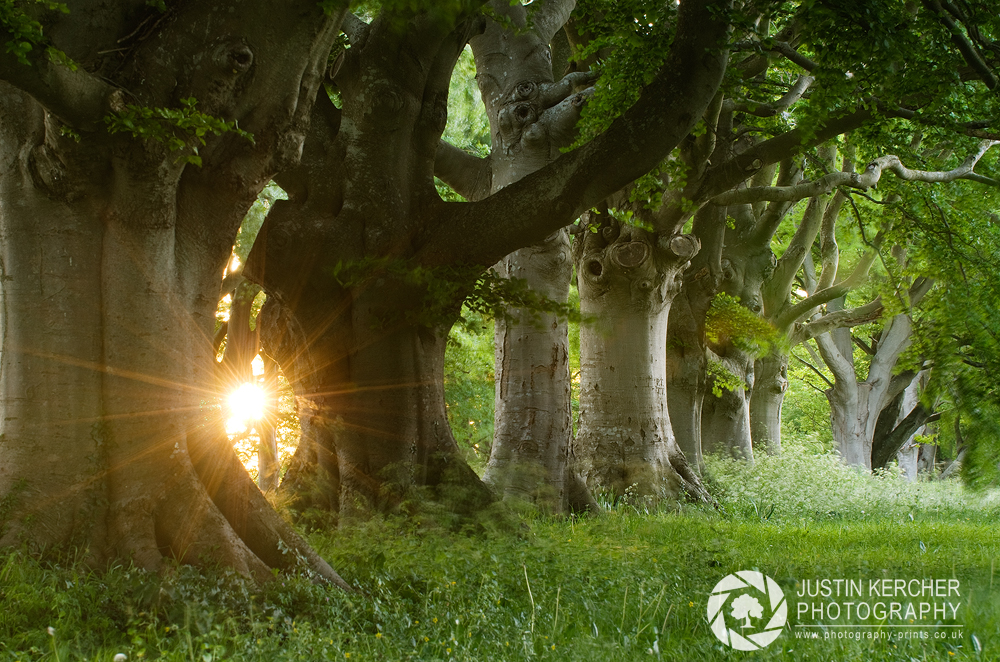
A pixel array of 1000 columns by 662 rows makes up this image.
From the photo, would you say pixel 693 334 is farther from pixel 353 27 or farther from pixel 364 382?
pixel 353 27

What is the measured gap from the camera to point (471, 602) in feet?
13.6

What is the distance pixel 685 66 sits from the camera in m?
5.81

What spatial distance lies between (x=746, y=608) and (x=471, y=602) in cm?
161

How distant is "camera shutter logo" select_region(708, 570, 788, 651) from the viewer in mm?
3791

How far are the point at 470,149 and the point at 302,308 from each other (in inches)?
452

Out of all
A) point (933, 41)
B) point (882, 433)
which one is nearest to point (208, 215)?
point (933, 41)

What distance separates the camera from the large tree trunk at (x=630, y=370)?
10.2 m

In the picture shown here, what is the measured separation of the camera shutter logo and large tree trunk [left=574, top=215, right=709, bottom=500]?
5.39m

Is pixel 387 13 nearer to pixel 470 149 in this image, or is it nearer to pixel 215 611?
pixel 215 611

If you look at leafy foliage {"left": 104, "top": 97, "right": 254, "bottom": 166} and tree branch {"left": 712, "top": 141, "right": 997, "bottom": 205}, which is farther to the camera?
tree branch {"left": 712, "top": 141, "right": 997, "bottom": 205}

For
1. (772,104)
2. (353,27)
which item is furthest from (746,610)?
(772,104)

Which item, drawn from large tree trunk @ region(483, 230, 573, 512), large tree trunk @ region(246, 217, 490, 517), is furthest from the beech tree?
large tree trunk @ region(483, 230, 573, 512)

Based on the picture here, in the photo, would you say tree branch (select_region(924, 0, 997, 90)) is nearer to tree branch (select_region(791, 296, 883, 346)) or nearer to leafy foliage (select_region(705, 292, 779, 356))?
leafy foliage (select_region(705, 292, 779, 356))

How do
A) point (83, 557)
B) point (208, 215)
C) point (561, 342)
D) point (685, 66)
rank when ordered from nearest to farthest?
point (83, 557) → point (208, 215) → point (685, 66) → point (561, 342)
